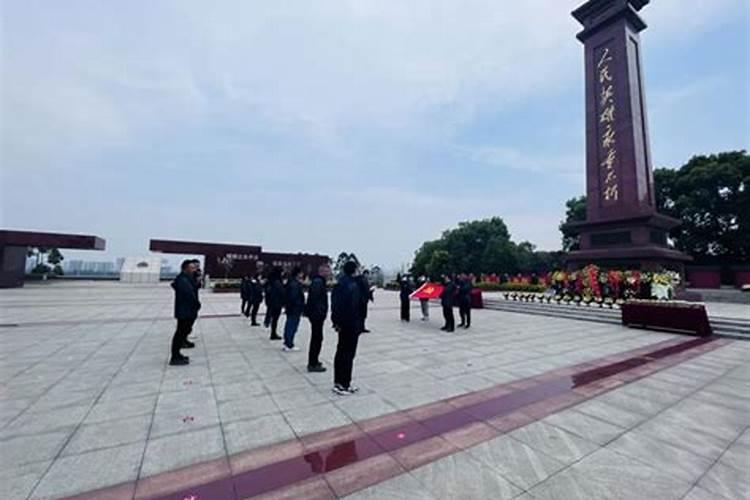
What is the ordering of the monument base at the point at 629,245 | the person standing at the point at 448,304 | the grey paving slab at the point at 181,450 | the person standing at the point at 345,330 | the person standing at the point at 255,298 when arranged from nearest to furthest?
the grey paving slab at the point at 181,450 < the person standing at the point at 345,330 < the person standing at the point at 448,304 < the person standing at the point at 255,298 < the monument base at the point at 629,245

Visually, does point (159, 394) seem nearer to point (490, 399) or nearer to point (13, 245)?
point (490, 399)

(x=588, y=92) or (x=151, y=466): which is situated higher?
(x=588, y=92)

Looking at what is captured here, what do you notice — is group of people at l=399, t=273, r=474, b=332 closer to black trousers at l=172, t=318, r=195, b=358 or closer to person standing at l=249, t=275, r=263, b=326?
person standing at l=249, t=275, r=263, b=326

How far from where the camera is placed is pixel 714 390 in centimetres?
465

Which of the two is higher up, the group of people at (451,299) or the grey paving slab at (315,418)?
the group of people at (451,299)

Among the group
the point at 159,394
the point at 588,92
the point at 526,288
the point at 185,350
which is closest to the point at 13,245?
the point at 185,350

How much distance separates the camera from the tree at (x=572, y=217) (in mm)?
37000

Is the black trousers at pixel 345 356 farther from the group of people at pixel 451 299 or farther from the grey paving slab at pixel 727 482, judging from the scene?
the group of people at pixel 451 299

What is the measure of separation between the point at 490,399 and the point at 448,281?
5.74 m

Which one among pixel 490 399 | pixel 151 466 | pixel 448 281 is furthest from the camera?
pixel 448 281

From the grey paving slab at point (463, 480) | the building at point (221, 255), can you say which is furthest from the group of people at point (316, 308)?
the building at point (221, 255)

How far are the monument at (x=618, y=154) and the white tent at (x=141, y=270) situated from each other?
1834 inches

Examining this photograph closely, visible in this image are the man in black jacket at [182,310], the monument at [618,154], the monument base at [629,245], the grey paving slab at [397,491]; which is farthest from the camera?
the monument at [618,154]

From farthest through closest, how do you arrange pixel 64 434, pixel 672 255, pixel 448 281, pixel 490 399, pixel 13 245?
pixel 13 245 < pixel 672 255 < pixel 448 281 < pixel 490 399 < pixel 64 434
